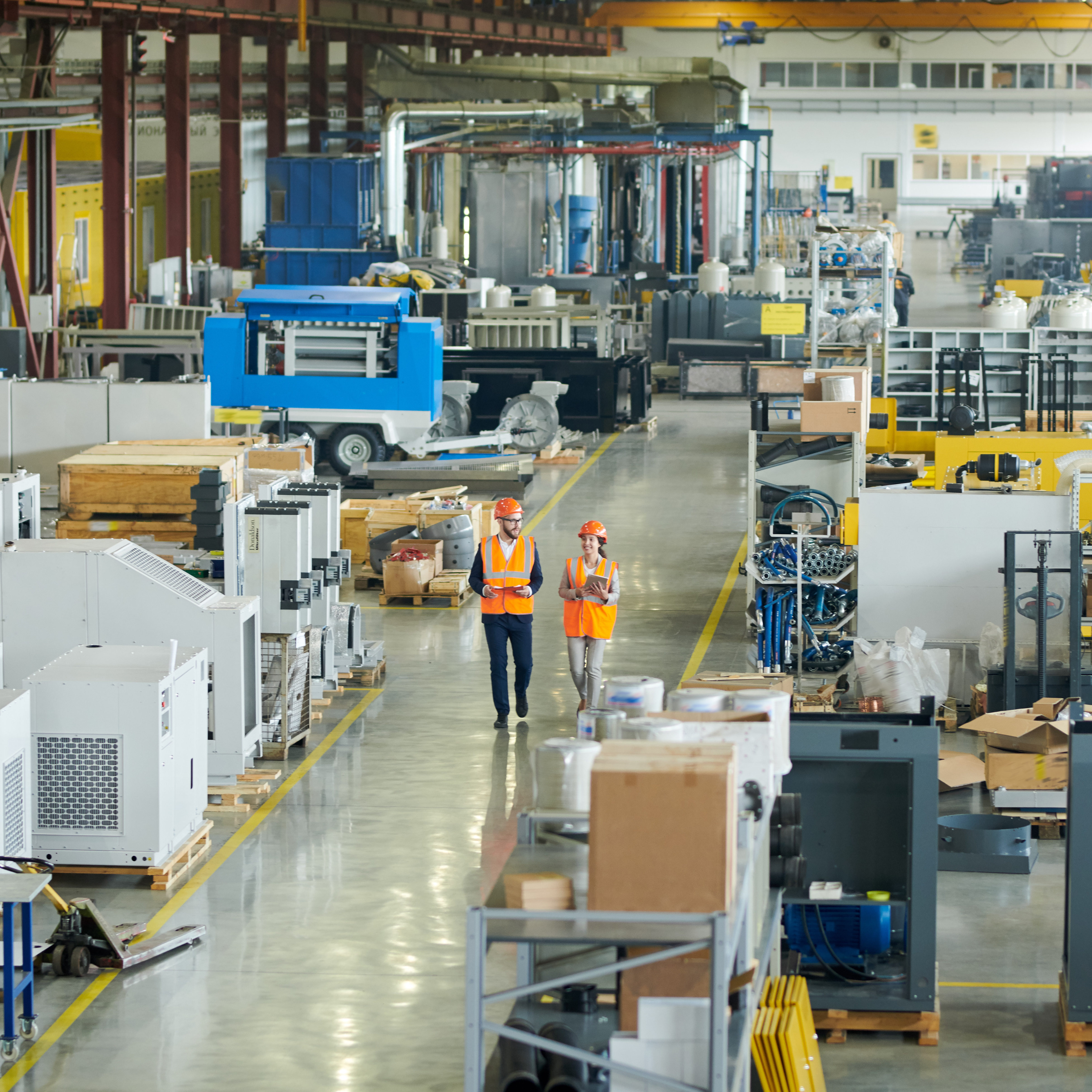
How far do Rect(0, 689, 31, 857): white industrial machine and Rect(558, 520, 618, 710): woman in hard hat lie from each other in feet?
12.2

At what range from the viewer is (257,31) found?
33594 mm

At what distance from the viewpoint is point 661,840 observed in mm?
4570

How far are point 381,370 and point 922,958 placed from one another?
14.3 m

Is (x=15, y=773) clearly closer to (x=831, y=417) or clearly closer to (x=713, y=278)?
(x=831, y=417)

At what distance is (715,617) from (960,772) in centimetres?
464

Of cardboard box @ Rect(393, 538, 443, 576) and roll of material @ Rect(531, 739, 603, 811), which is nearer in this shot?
roll of material @ Rect(531, 739, 603, 811)

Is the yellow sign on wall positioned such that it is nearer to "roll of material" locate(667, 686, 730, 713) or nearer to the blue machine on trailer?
the blue machine on trailer

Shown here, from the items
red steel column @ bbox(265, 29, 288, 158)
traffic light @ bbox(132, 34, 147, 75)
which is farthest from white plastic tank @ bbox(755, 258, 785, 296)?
red steel column @ bbox(265, 29, 288, 158)

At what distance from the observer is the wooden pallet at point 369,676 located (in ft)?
40.2

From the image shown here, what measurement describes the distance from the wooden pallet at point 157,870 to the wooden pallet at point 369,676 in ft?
12.1

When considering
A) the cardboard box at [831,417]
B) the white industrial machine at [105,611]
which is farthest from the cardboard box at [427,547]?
the white industrial machine at [105,611]

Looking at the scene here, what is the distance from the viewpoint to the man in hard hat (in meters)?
10.5

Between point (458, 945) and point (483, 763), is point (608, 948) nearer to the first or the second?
point (458, 945)

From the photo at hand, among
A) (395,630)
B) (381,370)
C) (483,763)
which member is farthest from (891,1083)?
(381,370)
